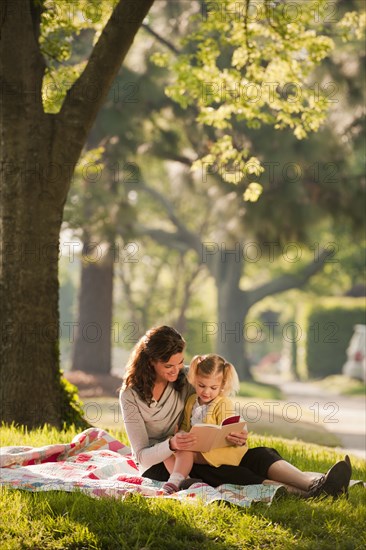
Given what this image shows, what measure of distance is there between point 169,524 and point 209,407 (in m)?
1.17

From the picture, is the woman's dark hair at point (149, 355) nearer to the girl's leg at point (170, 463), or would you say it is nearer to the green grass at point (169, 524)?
the girl's leg at point (170, 463)

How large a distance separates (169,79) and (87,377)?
6.85m

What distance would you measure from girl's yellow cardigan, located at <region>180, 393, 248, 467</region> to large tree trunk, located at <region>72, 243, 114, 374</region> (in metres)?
14.7

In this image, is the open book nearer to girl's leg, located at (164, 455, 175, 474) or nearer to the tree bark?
girl's leg, located at (164, 455, 175, 474)

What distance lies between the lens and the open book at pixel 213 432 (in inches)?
219

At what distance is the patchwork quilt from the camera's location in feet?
17.9

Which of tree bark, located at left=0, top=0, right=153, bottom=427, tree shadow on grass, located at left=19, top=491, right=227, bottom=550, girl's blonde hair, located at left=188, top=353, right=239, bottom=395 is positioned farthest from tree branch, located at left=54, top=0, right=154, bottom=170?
tree shadow on grass, located at left=19, top=491, right=227, bottom=550

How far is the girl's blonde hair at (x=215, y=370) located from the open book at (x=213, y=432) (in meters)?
0.32

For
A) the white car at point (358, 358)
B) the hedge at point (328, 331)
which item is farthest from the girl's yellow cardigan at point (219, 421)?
the hedge at point (328, 331)

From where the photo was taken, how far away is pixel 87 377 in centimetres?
1973

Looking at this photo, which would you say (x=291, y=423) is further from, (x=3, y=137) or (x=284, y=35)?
(x=3, y=137)

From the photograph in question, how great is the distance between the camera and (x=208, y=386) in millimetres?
5832

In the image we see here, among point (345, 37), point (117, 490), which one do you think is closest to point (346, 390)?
point (345, 37)

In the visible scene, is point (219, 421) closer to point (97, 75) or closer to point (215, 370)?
point (215, 370)
